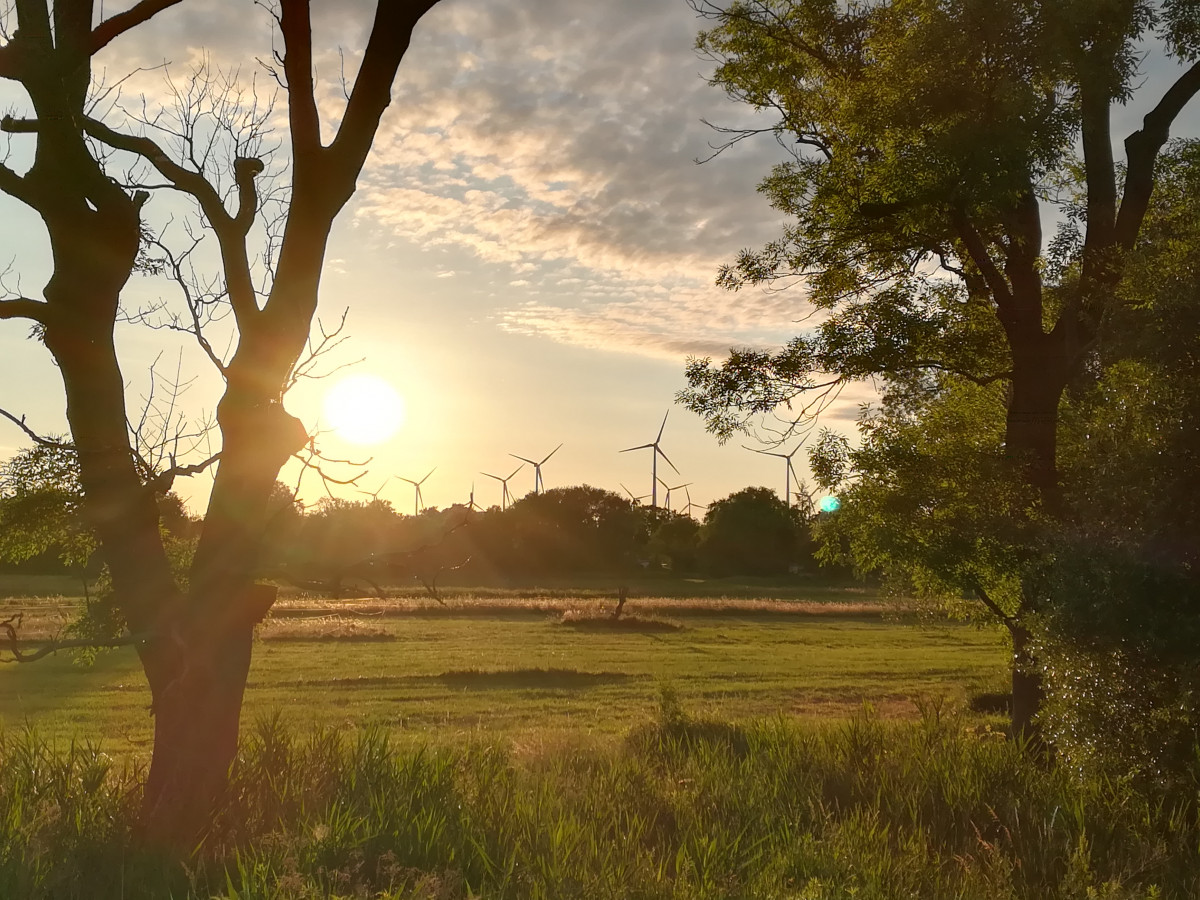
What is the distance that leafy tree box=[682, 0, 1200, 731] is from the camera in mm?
13875

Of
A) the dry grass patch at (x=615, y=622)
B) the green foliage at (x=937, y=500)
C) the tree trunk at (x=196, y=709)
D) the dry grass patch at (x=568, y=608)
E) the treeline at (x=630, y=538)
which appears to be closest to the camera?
the tree trunk at (x=196, y=709)

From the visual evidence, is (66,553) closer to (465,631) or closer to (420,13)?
(420,13)

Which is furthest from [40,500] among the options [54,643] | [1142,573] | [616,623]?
[616,623]

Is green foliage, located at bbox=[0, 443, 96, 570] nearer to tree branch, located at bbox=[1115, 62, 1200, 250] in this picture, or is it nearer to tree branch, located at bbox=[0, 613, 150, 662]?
tree branch, located at bbox=[0, 613, 150, 662]

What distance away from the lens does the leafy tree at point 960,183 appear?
13.9 m

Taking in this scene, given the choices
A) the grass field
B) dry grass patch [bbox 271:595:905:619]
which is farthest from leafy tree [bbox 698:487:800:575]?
the grass field

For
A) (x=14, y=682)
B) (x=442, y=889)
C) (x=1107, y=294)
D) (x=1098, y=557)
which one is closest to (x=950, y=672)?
(x=1107, y=294)

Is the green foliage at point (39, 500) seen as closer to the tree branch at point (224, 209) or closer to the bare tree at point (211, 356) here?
the bare tree at point (211, 356)

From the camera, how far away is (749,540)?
454 ft

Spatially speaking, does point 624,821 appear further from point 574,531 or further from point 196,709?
point 574,531

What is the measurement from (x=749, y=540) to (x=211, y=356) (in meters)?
132

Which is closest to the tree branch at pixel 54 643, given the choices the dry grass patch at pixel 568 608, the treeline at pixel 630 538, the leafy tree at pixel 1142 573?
the leafy tree at pixel 1142 573

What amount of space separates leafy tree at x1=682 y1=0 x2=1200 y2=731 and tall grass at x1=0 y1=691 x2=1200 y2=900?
351 centimetres

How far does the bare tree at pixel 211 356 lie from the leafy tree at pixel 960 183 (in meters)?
8.02
